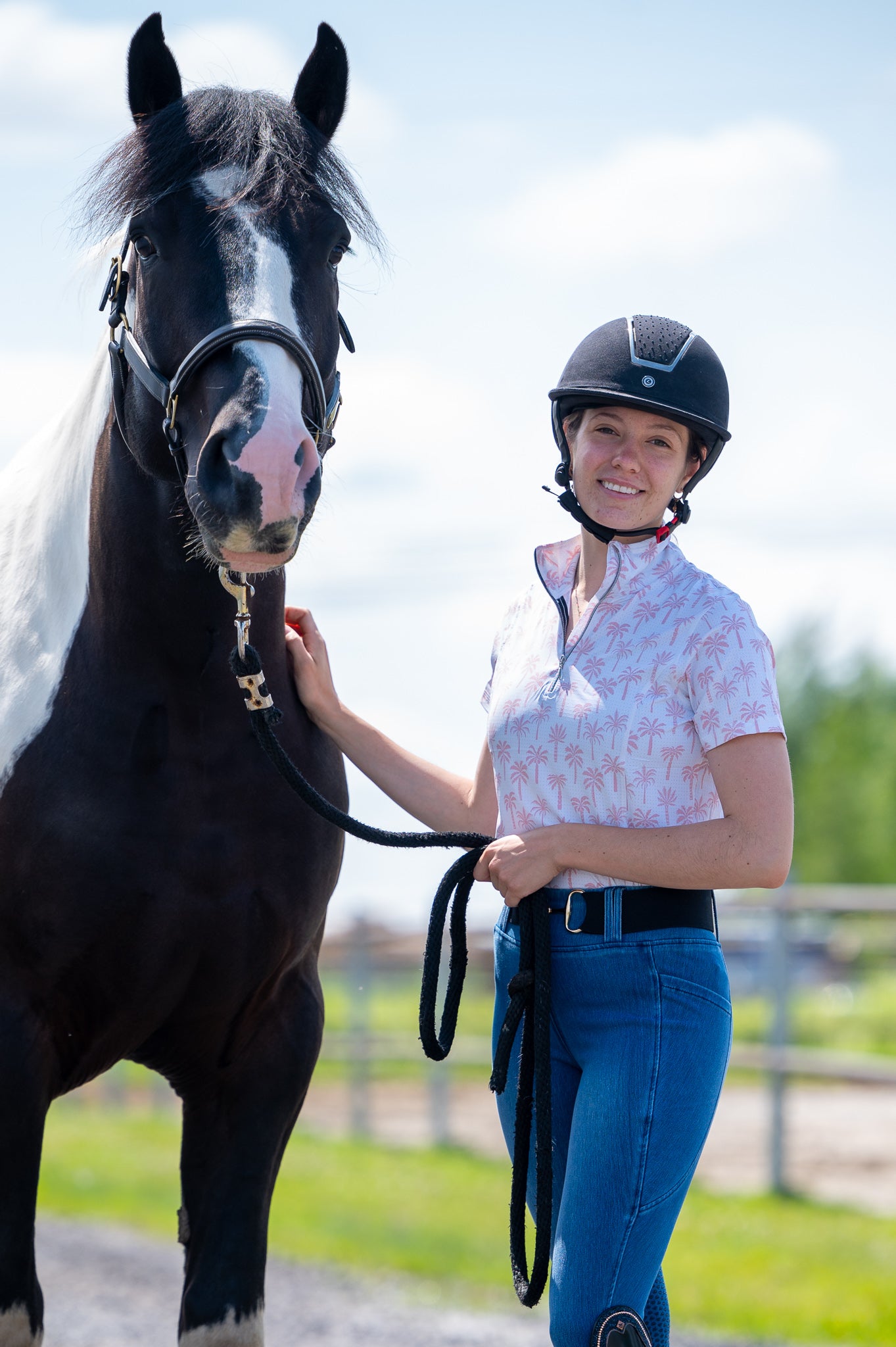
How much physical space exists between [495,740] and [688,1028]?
0.57m

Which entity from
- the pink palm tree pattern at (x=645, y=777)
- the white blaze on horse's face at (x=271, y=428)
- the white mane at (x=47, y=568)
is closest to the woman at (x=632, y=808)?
the pink palm tree pattern at (x=645, y=777)

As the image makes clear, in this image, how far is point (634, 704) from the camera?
2.26 metres

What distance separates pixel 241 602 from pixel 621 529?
65 centimetres

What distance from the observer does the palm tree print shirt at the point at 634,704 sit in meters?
2.22

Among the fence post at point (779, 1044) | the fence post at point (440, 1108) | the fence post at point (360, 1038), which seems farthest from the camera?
the fence post at point (360, 1038)

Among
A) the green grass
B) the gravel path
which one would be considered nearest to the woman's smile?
the gravel path

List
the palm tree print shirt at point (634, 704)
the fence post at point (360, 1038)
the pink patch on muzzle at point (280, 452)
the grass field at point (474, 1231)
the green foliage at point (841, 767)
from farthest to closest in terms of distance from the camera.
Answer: the green foliage at point (841, 767)
the fence post at point (360, 1038)
the grass field at point (474, 1231)
the palm tree print shirt at point (634, 704)
the pink patch on muzzle at point (280, 452)

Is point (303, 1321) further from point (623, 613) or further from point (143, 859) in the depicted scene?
point (623, 613)

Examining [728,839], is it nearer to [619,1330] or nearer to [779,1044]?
[619,1330]

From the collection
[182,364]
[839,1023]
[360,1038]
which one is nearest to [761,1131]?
[360,1038]

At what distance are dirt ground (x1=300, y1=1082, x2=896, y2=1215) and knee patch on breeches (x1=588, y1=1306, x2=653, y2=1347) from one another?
5.88m

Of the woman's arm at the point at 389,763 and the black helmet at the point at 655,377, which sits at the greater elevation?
the black helmet at the point at 655,377

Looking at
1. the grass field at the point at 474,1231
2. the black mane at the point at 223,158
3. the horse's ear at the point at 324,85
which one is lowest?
the grass field at the point at 474,1231

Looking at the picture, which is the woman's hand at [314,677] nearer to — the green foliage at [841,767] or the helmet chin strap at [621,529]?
the helmet chin strap at [621,529]
